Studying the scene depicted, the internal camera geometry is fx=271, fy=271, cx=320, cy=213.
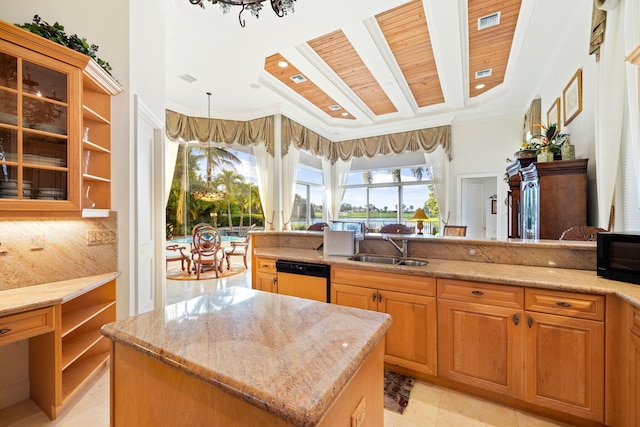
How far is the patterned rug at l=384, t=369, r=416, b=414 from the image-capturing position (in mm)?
1928

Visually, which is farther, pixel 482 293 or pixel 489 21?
pixel 489 21

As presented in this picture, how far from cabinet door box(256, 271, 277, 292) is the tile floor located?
4.74 feet

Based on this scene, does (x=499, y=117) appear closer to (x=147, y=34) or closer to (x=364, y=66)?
(x=364, y=66)

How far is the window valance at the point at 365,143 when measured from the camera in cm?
582

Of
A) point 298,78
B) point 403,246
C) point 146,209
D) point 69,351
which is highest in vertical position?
point 298,78

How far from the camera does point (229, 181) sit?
6477mm

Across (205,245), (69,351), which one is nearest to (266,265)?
(69,351)

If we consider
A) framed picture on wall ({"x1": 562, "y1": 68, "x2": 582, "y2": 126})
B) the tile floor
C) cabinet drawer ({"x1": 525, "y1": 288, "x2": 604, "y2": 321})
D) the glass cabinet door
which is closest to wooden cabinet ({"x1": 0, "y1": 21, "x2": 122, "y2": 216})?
the glass cabinet door

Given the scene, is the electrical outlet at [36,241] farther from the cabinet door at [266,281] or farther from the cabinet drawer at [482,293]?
the cabinet drawer at [482,293]

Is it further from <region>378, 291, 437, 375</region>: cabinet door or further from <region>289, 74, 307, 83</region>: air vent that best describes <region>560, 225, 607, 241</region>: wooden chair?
<region>289, 74, 307, 83</region>: air vent

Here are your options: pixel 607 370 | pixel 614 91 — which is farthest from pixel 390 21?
pixel 607 370

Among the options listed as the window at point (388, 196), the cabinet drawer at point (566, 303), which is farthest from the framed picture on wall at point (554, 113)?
the cabinet drawer at point (566, 303)

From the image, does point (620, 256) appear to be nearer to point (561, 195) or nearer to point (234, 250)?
point (561, 195)

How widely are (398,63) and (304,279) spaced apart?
3467 millimetres
